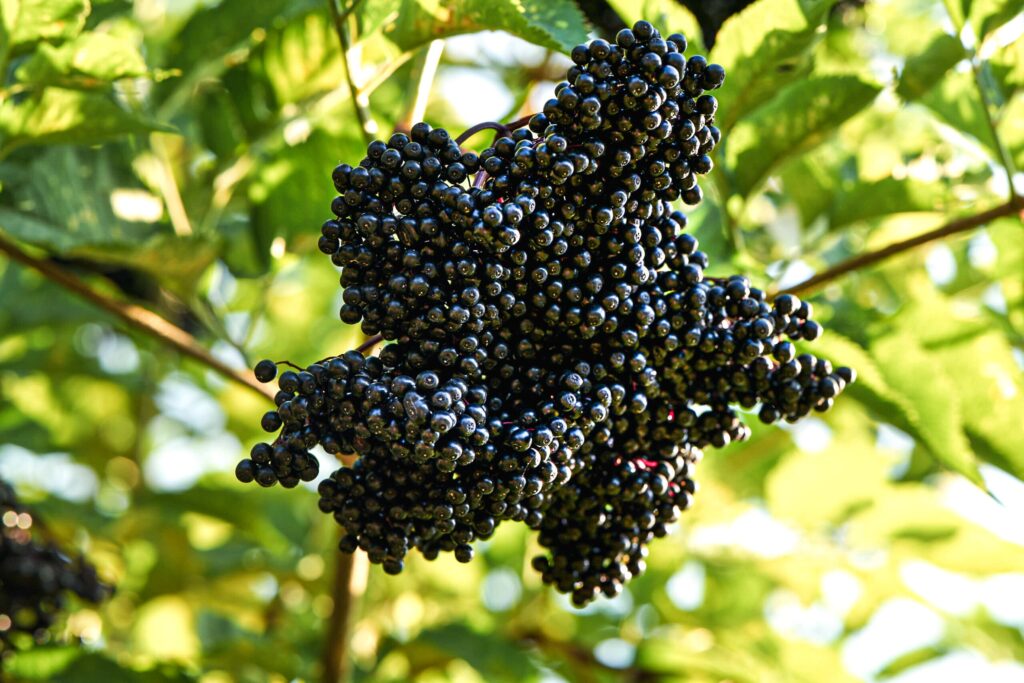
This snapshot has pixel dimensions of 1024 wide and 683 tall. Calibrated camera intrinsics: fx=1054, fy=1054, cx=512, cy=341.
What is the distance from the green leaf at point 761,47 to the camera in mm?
1865

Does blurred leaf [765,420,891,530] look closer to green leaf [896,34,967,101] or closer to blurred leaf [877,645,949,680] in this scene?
blurred leaf [877,645,949,680]

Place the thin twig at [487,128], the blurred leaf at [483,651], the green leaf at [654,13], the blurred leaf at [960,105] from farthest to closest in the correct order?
the blurred leaf at [483,651], the blurred leaf at [960,105], the green leaf at [654,13], the thin twig at [487,128]

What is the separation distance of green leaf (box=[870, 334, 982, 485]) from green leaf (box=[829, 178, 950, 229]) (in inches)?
17.8

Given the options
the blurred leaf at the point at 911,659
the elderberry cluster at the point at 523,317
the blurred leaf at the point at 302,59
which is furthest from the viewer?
the blurred leaf at the point at 911,659

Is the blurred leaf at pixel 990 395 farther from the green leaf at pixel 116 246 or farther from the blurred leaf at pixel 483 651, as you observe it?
the green leaf at pixel 116 246

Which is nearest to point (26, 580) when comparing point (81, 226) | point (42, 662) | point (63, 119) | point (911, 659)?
point (42, 662)

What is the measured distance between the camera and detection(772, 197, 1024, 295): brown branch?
2068mm

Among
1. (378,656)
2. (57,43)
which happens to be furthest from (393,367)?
(378,656)

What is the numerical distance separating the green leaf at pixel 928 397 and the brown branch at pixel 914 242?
0.19m

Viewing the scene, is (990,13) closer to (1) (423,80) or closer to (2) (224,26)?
(1) (423,80)

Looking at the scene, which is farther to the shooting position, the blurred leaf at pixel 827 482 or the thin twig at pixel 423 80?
the blurred leaf at pixel 827 482

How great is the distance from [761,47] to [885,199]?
0.61 meters

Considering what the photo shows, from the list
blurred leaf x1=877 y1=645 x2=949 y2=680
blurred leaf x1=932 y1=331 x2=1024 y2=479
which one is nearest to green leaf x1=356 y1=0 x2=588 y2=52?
blurred leaf x1=932 y1=331 x2=1024 y2=479

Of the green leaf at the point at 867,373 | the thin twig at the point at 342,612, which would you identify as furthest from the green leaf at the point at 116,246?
the green leaf at the point at 867,373
